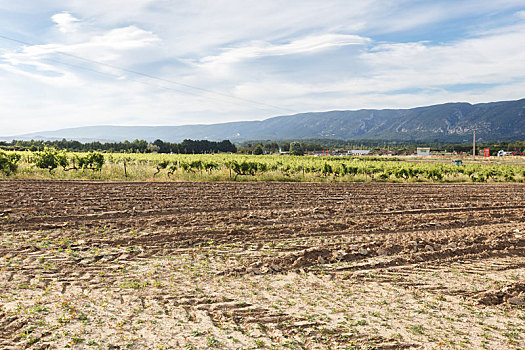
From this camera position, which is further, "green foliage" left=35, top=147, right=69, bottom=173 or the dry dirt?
"green foliage" left=35, top=147, right=69, bottom=173

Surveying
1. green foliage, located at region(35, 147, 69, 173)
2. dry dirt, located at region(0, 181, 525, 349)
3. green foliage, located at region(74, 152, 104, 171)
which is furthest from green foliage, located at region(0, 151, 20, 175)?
dry dirt, located at region(0, 181, 525, 349)

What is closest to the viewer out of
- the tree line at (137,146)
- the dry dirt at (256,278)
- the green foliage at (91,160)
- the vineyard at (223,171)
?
the dry dirt at (256,278)

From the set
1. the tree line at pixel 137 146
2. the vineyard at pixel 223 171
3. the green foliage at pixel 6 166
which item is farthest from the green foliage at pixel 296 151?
the green foliage at pixel 6 166

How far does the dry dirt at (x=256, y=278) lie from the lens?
466 centimetres

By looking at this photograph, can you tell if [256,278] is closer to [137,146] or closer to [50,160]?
[50,160]

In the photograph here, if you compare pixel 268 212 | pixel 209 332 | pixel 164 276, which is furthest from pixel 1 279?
pixel 268 212

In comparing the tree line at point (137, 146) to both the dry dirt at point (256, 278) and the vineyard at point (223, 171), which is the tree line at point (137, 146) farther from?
the dry dirt at point (256, 278)

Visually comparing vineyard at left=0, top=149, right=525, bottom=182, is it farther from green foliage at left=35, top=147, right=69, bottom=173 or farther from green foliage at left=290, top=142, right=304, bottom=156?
green foliage at left=290, top=142, right=304, bottom=156

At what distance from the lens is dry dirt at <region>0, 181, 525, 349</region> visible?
15.3 ft

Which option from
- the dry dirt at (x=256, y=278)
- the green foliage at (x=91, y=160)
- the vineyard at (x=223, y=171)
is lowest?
the dry dirt at (x=256, y=278)

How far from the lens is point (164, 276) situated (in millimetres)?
6582

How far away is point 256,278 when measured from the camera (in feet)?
21.6

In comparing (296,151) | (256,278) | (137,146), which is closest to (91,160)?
(256,278)

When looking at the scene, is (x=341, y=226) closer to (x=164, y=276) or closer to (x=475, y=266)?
(x=475, y=266)
